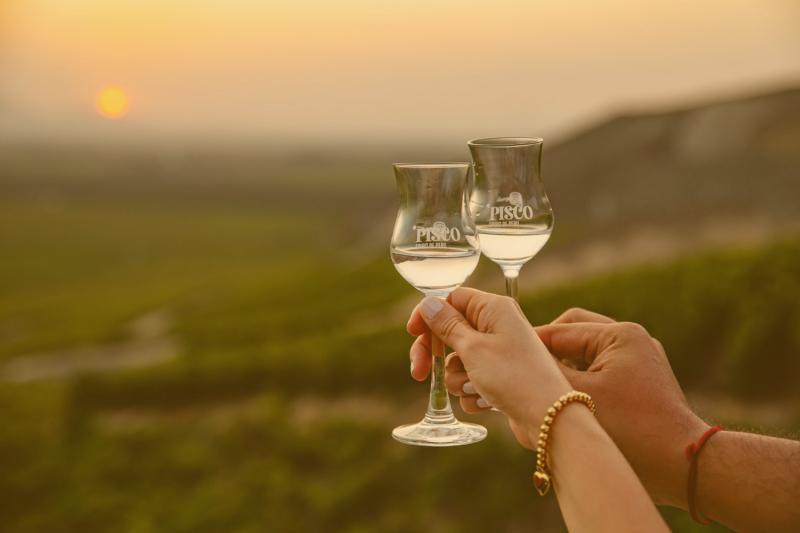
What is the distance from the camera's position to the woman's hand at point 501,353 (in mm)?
2797

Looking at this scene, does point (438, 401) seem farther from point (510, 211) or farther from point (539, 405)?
point (539, 405)

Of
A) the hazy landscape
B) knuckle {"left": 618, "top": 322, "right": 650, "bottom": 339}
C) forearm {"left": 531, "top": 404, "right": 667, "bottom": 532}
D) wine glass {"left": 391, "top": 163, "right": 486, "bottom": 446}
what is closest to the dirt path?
the hazy landscape

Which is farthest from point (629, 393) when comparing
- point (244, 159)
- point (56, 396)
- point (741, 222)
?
point (244, 159)

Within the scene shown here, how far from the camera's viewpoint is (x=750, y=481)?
10.6 feet

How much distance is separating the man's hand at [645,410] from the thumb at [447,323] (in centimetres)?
48

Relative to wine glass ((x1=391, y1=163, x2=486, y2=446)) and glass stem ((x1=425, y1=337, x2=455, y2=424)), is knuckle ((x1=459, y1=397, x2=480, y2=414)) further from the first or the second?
wine glass ((x1=391, y1=163, x2=486, y2=446))

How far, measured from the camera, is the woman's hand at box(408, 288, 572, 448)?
280cm

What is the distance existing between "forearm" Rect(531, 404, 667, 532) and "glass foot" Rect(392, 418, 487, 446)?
89 cm

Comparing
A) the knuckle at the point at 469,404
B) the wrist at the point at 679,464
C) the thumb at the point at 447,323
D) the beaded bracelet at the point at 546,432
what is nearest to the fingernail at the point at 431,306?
the thumb at the point at 447,323

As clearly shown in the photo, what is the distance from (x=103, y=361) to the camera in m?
23.9

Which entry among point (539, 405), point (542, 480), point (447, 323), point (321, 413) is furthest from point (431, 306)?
point (321, 413)

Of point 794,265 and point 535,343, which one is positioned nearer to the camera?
point 535,343

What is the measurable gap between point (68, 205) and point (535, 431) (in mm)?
134195

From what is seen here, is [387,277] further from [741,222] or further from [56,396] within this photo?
[741,222]
